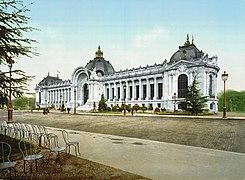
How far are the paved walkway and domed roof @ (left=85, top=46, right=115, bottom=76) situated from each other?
6094 cm

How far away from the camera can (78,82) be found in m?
70.7

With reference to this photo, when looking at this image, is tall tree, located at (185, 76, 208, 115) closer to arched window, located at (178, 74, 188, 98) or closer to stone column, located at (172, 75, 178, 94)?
arched window, located at (178, 74, 188, 98)

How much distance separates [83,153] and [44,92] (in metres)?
77.5

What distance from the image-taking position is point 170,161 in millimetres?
6840

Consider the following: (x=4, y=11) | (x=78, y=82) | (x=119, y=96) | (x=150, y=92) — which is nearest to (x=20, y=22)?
(x=4, y=11)

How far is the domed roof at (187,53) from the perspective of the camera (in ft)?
156

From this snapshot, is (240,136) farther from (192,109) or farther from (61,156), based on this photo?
(192,109)

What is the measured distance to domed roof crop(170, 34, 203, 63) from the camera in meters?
47.6

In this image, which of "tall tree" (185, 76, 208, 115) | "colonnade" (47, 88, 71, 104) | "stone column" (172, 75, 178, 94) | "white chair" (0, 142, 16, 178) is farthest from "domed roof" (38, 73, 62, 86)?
"white chair" (0, 142, 16, 178)

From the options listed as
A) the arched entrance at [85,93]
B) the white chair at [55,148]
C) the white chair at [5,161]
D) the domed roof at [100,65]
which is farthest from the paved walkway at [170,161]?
the arched entrance at [85,93]

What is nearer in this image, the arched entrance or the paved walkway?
the paved walkway

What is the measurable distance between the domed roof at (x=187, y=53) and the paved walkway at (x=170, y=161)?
133 feet

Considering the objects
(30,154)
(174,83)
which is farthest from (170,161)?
(174,83)

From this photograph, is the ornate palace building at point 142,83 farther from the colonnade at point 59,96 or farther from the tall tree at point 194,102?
the tall tree at point 194,102
